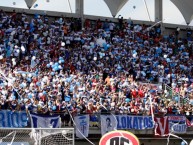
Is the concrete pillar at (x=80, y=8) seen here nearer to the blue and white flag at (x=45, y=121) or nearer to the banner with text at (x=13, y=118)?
the blue and white flag at (x=45, y=121)

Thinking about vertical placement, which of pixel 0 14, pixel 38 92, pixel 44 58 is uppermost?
pixel 0 14

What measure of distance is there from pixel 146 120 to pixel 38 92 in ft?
19.4

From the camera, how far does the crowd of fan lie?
2402 cm

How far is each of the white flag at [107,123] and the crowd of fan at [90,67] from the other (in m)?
0.38

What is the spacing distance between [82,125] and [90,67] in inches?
240

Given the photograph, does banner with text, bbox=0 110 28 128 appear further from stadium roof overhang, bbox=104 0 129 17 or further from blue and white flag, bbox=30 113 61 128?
stadium roof overhang, bbox=104 0 129 17

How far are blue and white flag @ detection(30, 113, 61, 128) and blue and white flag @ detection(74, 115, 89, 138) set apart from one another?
0.99 meters

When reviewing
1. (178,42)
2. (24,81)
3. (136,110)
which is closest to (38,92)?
(24,81)

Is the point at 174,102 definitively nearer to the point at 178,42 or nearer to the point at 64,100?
the point at 64,100

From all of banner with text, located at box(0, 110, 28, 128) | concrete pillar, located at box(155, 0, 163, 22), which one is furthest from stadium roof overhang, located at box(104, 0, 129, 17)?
banner with text, located at box(0, 110, 28, 128)

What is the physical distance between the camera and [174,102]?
93.3 feet

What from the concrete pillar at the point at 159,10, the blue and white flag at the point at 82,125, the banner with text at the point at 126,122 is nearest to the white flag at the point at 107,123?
the banner with text at the point at 126,122

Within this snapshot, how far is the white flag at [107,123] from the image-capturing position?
24.5m

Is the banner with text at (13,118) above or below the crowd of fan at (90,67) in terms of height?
below
